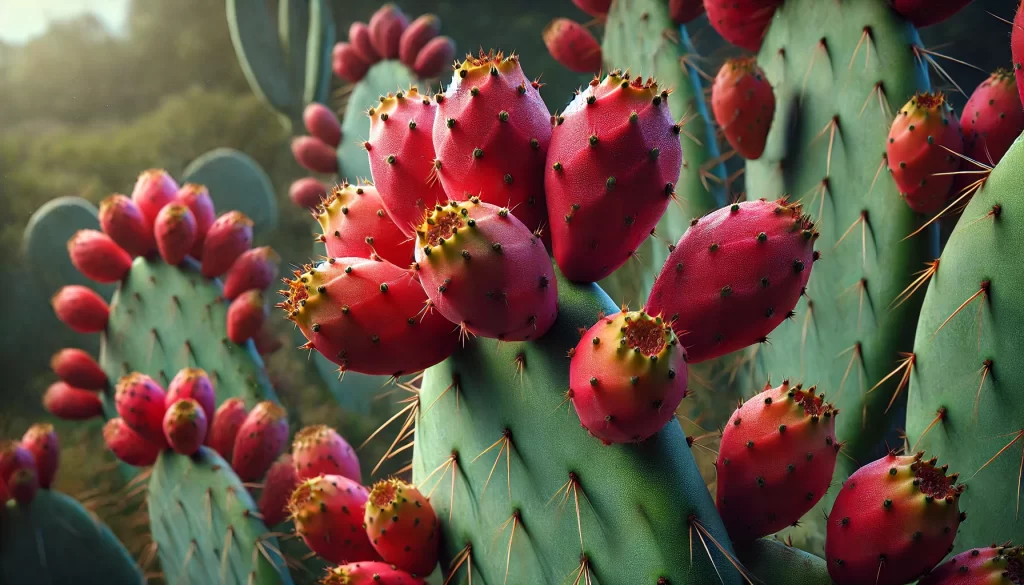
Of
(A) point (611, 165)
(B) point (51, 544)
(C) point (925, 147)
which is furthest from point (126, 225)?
(C) point (925, 147)

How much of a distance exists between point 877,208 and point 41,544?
1326 mm

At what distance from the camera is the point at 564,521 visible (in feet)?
1.96

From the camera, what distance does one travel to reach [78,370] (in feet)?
4.74

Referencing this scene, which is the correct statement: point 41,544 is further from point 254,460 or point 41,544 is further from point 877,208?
point 877,208

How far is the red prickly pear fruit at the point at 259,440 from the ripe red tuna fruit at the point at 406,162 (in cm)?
66

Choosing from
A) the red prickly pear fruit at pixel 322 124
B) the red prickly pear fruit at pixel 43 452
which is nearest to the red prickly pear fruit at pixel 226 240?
the red prickly pear fruit at pixel 43 452

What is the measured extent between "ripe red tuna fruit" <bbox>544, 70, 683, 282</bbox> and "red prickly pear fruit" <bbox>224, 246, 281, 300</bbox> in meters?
0.95

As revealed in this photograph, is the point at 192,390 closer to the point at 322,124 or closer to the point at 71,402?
the point at 71,402

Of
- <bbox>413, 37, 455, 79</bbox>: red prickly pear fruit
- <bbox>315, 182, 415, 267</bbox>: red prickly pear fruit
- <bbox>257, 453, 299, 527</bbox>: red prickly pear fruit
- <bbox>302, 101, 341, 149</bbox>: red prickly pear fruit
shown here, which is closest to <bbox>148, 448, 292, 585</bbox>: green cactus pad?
<bbox>257, 453, 299, 527</bbox>: red prickly pear fruit

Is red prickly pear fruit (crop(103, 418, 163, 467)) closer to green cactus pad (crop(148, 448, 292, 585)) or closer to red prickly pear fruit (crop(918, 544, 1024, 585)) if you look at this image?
green cactus pad (crop(148, 448, 292, 585))

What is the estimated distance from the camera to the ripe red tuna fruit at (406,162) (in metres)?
0.60

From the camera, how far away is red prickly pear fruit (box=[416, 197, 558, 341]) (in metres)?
0.49

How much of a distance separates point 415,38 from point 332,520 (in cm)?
133

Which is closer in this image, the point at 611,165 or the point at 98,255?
the point at 611,165
